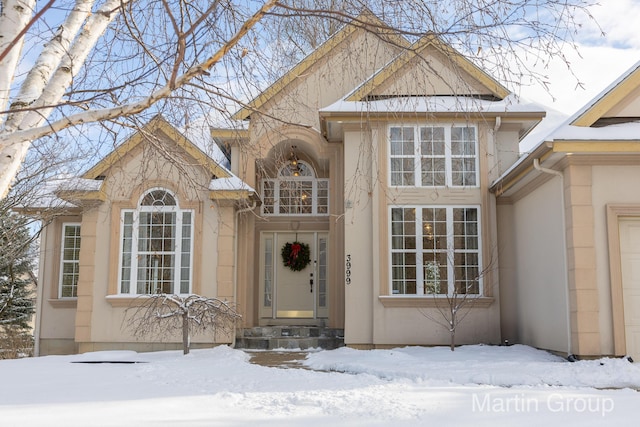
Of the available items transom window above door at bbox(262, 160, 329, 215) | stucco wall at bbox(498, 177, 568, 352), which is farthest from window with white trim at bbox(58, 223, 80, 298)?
stucco wall at bbox(498, 177, 568, 352)

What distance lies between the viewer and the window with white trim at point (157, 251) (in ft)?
39.0

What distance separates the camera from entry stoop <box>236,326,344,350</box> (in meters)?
11.9

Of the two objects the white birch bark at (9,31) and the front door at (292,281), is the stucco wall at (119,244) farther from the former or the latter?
the white birch bark at (9,31)

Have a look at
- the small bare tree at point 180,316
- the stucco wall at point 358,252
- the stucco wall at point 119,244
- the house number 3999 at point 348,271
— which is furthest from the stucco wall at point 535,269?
the stucco wall at point 119,244

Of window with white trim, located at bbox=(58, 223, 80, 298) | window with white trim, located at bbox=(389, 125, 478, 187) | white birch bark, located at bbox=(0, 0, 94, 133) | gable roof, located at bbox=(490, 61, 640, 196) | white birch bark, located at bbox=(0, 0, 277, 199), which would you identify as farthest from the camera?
window with white trim, located at bbox=(58, 223, 80, 298)

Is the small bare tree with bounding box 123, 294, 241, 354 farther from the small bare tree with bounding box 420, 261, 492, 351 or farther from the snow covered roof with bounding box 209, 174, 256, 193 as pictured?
the small bare tree with bounding box 420, 261, 492, 351

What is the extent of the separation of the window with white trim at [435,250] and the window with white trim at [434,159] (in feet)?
1.81

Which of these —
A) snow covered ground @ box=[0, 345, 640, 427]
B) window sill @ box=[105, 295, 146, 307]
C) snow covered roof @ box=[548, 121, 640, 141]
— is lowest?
snow covered ground @ box=[0, 345, 640, 427]

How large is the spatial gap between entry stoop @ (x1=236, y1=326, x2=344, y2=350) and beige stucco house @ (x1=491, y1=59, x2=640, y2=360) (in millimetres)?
4149

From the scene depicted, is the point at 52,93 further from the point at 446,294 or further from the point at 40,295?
the point at 40,295

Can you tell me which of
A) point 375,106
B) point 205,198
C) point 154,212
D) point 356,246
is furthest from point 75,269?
point 375,106

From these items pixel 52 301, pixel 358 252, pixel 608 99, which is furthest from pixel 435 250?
pixel 52 301

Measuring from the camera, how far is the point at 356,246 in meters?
11.6

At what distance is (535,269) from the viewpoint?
10.6 metres
